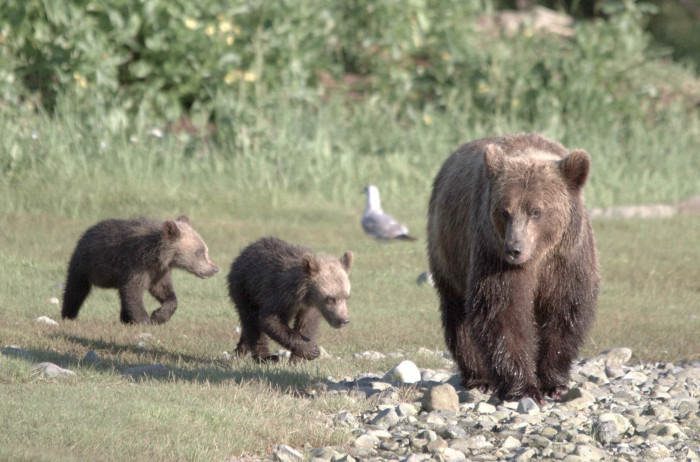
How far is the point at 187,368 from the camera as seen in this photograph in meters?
6.87

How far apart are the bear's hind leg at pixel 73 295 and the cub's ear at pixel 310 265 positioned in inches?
94.8

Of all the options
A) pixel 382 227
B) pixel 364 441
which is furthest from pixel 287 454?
pixel 382 227

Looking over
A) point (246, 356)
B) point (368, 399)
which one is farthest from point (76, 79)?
point (368, 399)

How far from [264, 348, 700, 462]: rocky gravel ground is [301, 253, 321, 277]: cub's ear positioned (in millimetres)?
877

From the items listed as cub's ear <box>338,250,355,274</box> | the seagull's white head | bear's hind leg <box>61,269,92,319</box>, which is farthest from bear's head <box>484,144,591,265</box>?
the seagull's white head

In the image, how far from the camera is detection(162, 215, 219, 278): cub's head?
8656 millimetres

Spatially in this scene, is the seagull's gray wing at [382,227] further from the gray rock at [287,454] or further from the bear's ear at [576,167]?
the gray rock at [287,454]

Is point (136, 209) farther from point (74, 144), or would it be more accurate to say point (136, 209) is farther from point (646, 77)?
point (646, 77)

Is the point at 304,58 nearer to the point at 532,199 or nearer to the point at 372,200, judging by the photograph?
the point at 372,200

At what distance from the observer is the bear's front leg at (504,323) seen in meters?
5.72

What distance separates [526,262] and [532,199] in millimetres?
380

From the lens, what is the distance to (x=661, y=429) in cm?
557

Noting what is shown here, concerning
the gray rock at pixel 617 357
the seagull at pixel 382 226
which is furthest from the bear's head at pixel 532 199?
the seagull at pixel 382 226

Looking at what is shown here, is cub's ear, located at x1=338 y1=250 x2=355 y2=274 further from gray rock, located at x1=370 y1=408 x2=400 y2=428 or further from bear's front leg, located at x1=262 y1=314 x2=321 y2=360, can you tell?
gray rock, located at x1=370 y1=408 x2=400 y2=428
